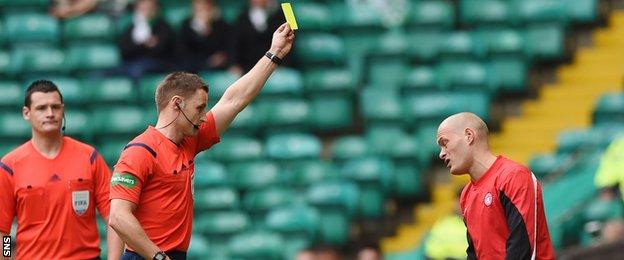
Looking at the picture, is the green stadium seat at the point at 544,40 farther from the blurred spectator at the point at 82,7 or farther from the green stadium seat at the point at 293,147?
the blurred spectator at the point at 82,7

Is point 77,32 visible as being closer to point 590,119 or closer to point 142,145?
point 590,119

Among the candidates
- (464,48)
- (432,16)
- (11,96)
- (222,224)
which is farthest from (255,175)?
(11,96)

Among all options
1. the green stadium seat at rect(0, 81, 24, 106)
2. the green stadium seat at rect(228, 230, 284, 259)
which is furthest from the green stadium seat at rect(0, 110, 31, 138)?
the green stadium seat at rect(228, 230, 284, 259)

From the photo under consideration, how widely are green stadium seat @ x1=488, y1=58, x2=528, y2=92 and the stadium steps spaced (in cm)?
31

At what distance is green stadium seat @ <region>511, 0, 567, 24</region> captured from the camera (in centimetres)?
1462

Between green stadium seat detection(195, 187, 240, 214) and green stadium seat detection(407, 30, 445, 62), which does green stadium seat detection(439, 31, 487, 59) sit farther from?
green stadium seat detection(195, 187, 240, 214)

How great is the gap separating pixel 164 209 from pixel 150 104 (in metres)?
7.34

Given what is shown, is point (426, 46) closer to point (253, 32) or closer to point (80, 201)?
point (253, 32)

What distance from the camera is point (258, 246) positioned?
13039 mm

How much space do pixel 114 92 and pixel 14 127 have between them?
40.8 inches

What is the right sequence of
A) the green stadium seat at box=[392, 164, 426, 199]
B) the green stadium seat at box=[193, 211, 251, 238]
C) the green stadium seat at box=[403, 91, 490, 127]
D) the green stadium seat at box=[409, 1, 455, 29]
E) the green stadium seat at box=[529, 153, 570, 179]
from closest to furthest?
the green stadium seat at box=[529, 153, 570, 179], the green stadium seat at box=[193, 211, 251, 238], the green stadium seat at box=[392, 164, 426, 199], the green stadium seat at box=[403, 91, 490, 127], the green stadium seat at box=[409, 1, 455, 29]

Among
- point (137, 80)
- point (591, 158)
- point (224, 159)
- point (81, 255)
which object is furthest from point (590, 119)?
point (81, 255)

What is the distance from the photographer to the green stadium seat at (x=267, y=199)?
13617mm

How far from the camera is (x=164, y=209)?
284 inches
